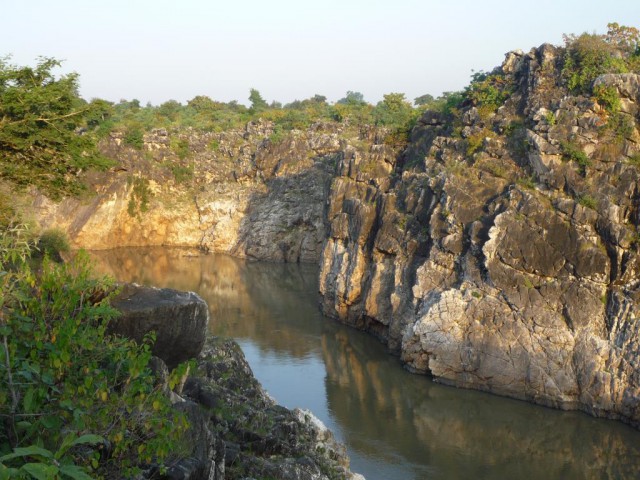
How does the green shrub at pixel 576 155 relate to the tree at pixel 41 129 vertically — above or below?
above

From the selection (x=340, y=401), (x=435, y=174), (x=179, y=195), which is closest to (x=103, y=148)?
(x=179, y=195)

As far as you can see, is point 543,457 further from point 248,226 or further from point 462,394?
point 248,226

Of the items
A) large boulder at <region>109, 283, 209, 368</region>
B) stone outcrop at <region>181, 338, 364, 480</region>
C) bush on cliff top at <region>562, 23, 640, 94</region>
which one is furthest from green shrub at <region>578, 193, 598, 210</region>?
large boulder at <region>109, 283, 209, 368</region>

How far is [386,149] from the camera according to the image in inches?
1658

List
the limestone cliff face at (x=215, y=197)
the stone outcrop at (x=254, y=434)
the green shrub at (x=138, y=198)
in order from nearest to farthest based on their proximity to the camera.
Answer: the stone outcrop at (x=254, y=434) → the limestone cliff face at (x=215, y=197) → the green shrub at (x=138, y=198)

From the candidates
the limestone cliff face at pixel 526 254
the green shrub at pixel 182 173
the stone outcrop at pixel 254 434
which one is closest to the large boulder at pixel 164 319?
the stone outcrop at pixel 254 434

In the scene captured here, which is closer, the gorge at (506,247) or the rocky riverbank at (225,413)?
the rocky riverbank at (225,413)

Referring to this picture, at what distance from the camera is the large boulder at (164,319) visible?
12945mm

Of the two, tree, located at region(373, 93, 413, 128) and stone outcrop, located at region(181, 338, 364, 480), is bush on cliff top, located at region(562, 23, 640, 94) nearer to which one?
stone outcrop, located at region(181, 338, 364, 480)

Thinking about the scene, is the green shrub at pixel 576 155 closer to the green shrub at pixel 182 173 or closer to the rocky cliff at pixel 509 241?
the rocky cliff at pixel 509 241

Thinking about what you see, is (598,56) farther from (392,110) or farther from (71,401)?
(392,110)

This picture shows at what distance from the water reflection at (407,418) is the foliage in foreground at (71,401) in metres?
15.0

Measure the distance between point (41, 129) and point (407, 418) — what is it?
16863 millimetres

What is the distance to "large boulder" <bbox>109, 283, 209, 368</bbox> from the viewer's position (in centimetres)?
1295
